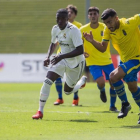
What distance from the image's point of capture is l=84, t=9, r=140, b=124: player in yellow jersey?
331 inches

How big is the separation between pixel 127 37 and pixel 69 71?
1.87 meters

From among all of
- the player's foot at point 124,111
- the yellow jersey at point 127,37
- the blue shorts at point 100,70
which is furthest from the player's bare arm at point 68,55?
the blue shorts at point 100,70

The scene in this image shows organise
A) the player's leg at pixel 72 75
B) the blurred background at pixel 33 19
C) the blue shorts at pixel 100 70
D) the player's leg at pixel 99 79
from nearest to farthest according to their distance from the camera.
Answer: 1. the player's leg at pixel 72 75
2. the player's leg at pixel 99 79
3. the blue shorts at pixel 100 70
4. the blurred background at pixel 33 19

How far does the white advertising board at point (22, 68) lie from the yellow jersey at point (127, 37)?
14583 millimetres

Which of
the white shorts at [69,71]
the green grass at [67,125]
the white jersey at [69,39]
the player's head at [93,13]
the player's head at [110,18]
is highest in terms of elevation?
the player's head at [93,13]

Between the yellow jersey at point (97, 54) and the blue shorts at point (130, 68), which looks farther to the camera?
the yellow jersey at point (97, 54)

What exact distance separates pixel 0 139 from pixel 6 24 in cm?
2576

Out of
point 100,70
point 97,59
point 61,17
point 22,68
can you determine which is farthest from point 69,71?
point 22,68

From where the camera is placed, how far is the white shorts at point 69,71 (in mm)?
9492

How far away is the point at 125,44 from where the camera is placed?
875cm

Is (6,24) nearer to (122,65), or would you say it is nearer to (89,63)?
(89,63)

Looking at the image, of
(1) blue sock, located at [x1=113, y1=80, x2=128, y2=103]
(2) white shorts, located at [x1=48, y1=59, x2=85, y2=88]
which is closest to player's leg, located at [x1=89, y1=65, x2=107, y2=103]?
(2) white shorts, located at [x1=48, y1=59, x2=85, y2=88]

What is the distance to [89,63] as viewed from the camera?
1264cm

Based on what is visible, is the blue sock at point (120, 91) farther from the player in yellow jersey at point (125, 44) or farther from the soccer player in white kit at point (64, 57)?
the soccer player in white kit at point (64, 57)
